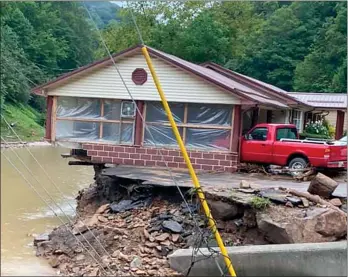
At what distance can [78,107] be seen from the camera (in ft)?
35.9

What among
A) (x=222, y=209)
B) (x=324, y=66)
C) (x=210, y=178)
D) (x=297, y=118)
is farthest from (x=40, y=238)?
(x=297, y=118)

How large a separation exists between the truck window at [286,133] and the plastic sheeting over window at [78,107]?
364cm

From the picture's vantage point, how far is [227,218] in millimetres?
7445

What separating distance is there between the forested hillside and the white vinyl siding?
0.76 metres

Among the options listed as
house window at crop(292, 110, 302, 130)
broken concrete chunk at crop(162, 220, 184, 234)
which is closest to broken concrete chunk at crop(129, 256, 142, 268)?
broken concrete chunk at crop(162, 220, 184, 234)

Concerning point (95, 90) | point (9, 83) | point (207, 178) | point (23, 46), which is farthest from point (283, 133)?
point (9, 83)

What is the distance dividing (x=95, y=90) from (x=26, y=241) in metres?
3.98

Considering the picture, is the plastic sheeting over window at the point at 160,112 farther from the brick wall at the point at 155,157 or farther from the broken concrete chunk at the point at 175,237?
the broken concrete chunk at the point at 175,237

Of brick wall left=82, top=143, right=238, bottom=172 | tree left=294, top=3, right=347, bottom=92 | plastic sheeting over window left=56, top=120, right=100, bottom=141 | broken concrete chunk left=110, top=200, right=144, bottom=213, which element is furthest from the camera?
plastic sheeting over window left=56, top=120, right=100, bottom=141

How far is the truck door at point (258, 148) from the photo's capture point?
10469 mm

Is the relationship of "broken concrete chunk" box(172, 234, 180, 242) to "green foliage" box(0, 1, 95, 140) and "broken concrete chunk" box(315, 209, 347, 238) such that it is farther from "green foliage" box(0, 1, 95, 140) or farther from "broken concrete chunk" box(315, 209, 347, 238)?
"green foliage" box(0, 1, 95, 140)

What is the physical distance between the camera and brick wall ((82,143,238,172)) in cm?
1020

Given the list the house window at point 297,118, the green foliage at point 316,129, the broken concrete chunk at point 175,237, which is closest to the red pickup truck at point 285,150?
the broken concrete chunk at point 175,237

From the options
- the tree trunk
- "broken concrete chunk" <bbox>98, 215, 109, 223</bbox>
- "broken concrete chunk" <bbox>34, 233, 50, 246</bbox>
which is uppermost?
the tree trunk
